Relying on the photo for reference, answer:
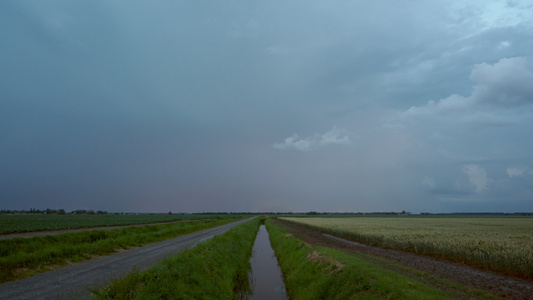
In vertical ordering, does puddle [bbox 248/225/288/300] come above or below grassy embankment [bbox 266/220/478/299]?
below

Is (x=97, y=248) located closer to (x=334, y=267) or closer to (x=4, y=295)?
(x=4, y=295)

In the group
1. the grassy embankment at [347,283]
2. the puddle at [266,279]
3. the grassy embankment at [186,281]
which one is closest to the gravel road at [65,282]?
the grassy embankment at [186,281]

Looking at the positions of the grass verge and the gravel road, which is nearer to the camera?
the grass verge

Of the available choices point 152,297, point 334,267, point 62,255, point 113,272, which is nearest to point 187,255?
point 113,272

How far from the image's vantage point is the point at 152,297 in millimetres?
10039

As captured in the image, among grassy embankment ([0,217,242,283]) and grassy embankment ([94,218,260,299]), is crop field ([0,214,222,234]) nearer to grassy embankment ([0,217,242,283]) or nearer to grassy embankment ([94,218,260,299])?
grassy embankment ([0,217,242,283])

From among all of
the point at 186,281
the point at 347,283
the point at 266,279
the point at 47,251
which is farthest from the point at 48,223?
the point at 347,283

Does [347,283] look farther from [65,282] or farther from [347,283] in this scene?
[65,282]

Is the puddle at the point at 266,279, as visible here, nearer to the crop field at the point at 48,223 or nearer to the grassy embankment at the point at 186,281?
the grassy embankment at the point at 186,281

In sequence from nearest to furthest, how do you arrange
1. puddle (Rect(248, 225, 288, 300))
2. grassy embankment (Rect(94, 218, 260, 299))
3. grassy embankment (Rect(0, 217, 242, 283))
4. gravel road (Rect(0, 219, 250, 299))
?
grassy embankment (Rect(94, 218, 260, 299))
gravel road (Rect(0, 219, 250, 299))
puddle (Rect(248, 225, 288, 300))
grassy embankment (Rect(0, 217, 242, 283))

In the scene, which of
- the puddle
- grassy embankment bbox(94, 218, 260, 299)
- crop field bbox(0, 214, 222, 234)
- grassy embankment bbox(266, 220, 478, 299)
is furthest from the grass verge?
crop field bbox(0, 214, 222, 234)

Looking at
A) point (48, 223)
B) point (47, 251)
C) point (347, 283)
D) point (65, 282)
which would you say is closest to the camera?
point (347, 283)

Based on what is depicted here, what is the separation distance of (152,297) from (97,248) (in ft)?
55.7

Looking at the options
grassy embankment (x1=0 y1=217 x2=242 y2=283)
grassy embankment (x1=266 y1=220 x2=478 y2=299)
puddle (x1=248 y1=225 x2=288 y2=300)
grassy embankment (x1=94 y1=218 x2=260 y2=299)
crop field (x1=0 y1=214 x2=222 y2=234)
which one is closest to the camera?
grassy embankment (x1=266 y1=220 x2=478 y2=299)
